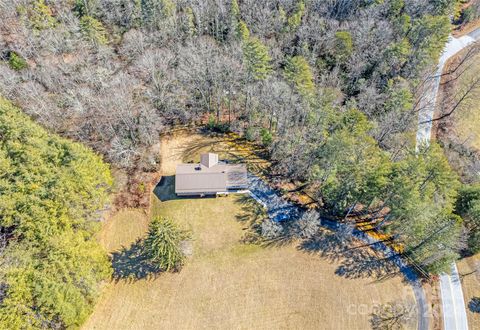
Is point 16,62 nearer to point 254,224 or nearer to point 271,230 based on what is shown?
point 254,224

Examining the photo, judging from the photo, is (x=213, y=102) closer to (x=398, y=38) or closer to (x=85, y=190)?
(x=85, y=190)

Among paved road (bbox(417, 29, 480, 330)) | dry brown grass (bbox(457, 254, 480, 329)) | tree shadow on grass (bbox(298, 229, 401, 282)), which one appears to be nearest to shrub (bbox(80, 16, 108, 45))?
tree shadow on grass (bbox(298, 229, 401, 282))

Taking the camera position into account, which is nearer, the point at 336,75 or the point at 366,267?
the point at 366,267

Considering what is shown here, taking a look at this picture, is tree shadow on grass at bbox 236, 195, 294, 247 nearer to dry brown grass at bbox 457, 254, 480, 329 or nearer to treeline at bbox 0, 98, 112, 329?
treeline at bbox 0, 98, 112, 329

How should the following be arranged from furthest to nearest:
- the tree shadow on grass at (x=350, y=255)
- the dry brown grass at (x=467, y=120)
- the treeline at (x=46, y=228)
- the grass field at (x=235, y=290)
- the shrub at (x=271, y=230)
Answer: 1. the dry brown grass at (x=467, y=120)
2. the shrub at (x=271, y=230)
3. the tree shadow on grass at (x=350, y=255)
4. the grass field at (x=235, y=290)
5. the treeline at (x=46, y=228)

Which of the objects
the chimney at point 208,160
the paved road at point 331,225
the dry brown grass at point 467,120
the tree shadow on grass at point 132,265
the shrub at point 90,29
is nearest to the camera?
the paved road at point 331,225

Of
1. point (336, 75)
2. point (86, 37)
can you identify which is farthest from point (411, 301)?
point (86, 37)

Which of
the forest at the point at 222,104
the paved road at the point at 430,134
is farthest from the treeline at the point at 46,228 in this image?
the paved road at the point at 430,134

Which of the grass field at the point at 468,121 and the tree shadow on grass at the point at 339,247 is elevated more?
the grass field at the point at 468,121

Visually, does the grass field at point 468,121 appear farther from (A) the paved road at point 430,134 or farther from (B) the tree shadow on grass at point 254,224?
(B) the tree shadow on grass at point 254,224
